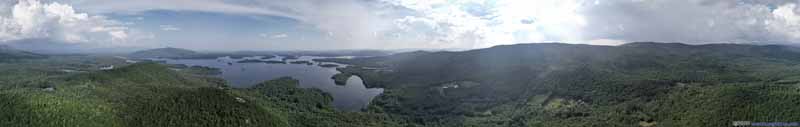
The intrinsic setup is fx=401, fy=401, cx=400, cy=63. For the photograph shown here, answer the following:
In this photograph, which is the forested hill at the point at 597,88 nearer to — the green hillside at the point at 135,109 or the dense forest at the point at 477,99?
the dense forest at the point at 477,99

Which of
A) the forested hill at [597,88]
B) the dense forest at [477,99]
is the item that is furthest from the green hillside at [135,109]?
the forested hill at [597,88]

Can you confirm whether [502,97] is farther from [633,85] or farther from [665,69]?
[665,69]

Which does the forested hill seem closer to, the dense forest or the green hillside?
the dense forest

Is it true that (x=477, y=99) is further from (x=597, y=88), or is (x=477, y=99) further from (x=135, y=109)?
(x=135, y=109)

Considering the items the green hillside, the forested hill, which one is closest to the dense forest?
the green hillside

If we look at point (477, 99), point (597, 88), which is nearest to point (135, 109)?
point (477, 99)

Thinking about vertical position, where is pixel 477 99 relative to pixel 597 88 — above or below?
below

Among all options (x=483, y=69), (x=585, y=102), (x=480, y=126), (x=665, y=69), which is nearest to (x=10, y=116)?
(x=480, y=126)
